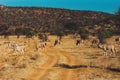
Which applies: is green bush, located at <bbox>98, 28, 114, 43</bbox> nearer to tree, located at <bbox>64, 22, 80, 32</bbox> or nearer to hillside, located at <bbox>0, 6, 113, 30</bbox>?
tree, located at <bbox>64, 22, 80, 32</bbox>

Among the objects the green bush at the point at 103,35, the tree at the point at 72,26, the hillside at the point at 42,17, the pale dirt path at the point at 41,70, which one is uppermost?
the hillside at the point at 42,17

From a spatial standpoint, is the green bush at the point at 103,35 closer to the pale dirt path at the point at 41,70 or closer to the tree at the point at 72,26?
the tree at the point at 72,26

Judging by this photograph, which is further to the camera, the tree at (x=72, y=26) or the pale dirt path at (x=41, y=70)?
the tree at (x=72, y=26)

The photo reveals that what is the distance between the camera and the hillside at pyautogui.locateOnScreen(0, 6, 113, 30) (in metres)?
135

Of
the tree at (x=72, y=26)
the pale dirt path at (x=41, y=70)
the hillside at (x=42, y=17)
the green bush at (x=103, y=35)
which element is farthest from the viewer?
the hillside at (x=42, y=17)

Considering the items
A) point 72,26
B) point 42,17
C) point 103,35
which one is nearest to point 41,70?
point 103,35

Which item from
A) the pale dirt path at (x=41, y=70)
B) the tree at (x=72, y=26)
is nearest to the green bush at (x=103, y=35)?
the tree at (x=72, y=26)

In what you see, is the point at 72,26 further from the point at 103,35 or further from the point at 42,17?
the point at 103,35

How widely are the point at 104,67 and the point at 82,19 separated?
108540mm

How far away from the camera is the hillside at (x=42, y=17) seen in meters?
135

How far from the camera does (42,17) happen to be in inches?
5679

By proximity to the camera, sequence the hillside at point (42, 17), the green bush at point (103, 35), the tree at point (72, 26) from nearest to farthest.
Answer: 1. the green bush at point (103, 35)
2. the tree at point (72, 26)
3. the hillside at point (42, 17)

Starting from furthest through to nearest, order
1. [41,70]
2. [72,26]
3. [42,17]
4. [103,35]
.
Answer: [42,17], [72,26], [103,35], [41,70]

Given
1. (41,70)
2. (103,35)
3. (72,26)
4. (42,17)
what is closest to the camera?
(41,70)
